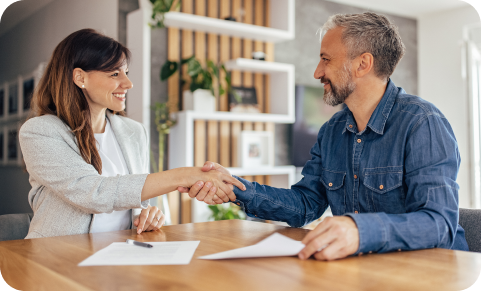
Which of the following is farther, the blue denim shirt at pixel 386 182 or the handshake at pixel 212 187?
the handshake at pixel 212 187

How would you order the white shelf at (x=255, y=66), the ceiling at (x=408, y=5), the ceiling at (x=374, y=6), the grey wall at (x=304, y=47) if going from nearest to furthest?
1. the white shelf at (x=255, y=66)
2. the grey wall at (x=304, y=47)
3. the ceiling at (x=374, y=6)
4. the ceiling at (x=408, y=5)

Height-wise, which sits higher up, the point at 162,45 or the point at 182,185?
the point at 162,45

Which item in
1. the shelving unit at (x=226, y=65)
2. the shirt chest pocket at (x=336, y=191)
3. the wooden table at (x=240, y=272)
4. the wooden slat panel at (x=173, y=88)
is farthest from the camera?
the wooden slat panel at (x=173, y=88)

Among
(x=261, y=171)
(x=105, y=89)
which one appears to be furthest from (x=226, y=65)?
(x=105, y=89)

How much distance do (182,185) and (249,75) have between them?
2811 mm

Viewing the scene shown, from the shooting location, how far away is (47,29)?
4.68 meters

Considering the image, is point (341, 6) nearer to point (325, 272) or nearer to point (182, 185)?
point (182, 185)

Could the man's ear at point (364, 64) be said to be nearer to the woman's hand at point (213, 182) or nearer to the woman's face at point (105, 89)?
the woman's hand at point (213, 182)

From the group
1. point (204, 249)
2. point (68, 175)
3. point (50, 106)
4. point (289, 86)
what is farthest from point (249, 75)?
point (204, 249)

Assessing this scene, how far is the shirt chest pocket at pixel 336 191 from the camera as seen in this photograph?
1.61m

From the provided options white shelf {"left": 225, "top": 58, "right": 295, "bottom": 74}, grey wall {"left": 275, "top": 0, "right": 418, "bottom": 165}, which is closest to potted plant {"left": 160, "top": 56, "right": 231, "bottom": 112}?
white shelf {"left": 225, "top": 58, "right": 295, "bottom": 74}

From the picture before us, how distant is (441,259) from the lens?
1.00 metres

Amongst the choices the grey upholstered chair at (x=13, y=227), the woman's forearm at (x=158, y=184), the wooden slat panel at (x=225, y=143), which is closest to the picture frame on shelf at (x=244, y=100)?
the wooden slat panel at (x=225, y=143)

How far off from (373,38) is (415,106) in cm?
35
